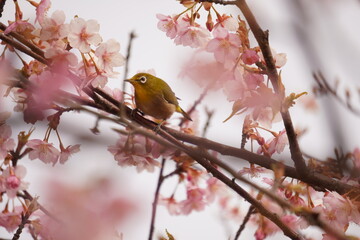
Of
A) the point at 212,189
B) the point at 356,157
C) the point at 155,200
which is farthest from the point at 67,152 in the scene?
the point at 212,189

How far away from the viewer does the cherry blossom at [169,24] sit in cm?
230

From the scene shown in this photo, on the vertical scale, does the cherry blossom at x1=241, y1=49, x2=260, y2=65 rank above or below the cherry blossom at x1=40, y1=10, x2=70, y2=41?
above

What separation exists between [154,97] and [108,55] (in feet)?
1.29

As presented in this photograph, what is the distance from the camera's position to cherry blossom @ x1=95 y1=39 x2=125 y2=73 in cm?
210

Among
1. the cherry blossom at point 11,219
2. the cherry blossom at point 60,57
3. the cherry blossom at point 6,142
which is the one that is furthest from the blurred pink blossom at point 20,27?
the cherry blossom at point 11,219

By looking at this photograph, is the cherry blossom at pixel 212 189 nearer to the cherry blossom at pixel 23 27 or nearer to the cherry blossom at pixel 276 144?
the cherry blossom at pixel 276 144

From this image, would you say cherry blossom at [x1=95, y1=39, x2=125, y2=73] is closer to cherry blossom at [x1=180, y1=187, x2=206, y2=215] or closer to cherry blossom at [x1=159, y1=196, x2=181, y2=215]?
cherry blossom at [x1=180, y1=187, x2=206, y2=215]

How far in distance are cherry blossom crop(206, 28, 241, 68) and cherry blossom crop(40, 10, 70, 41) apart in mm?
645

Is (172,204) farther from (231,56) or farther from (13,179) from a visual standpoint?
(231,56)

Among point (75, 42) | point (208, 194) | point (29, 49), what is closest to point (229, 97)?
point (75, 42)

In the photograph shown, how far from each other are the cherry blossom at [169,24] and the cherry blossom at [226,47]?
24 centimetres

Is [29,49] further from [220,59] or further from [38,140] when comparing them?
[220,59]

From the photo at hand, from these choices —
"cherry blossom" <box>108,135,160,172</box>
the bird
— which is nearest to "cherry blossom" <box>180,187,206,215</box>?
the bird

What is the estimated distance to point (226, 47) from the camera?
82.6 inches
